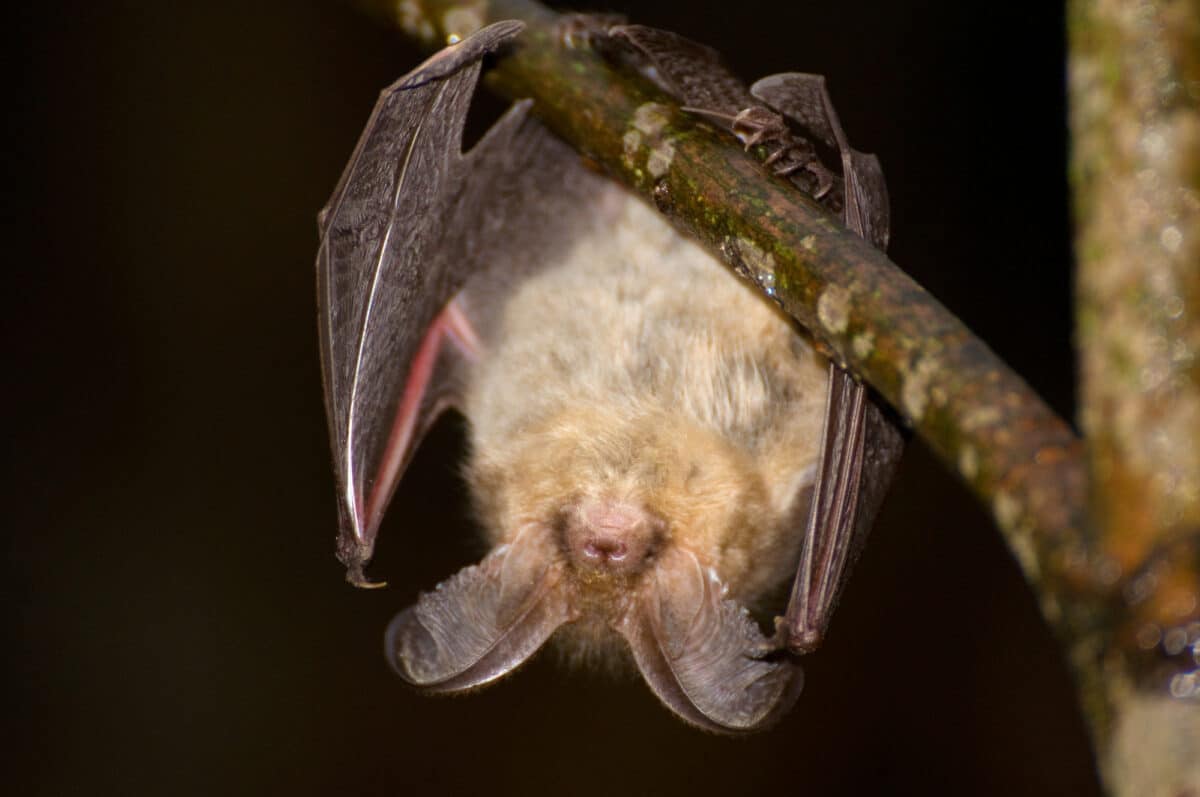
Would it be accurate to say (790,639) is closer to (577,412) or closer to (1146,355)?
(577,412)

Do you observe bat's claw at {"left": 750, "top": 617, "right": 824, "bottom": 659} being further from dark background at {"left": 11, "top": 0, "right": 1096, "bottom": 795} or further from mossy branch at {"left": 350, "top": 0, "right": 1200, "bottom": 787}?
dark background at {"left": 11, "top": 0, "right": 1096, "bottom": 795}

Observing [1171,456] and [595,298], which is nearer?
[1171,456]

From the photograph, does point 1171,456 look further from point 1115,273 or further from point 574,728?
point 574,728

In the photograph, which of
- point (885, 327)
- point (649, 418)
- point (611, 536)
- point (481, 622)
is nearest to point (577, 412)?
point (649, 418)

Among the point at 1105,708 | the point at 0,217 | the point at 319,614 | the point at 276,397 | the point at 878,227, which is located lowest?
the point at 319,614

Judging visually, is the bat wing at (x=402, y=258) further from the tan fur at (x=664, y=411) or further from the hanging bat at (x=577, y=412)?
the tan fur at (x=664, y=411)

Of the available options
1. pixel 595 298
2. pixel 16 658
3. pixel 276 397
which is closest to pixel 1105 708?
pixel 595 298
